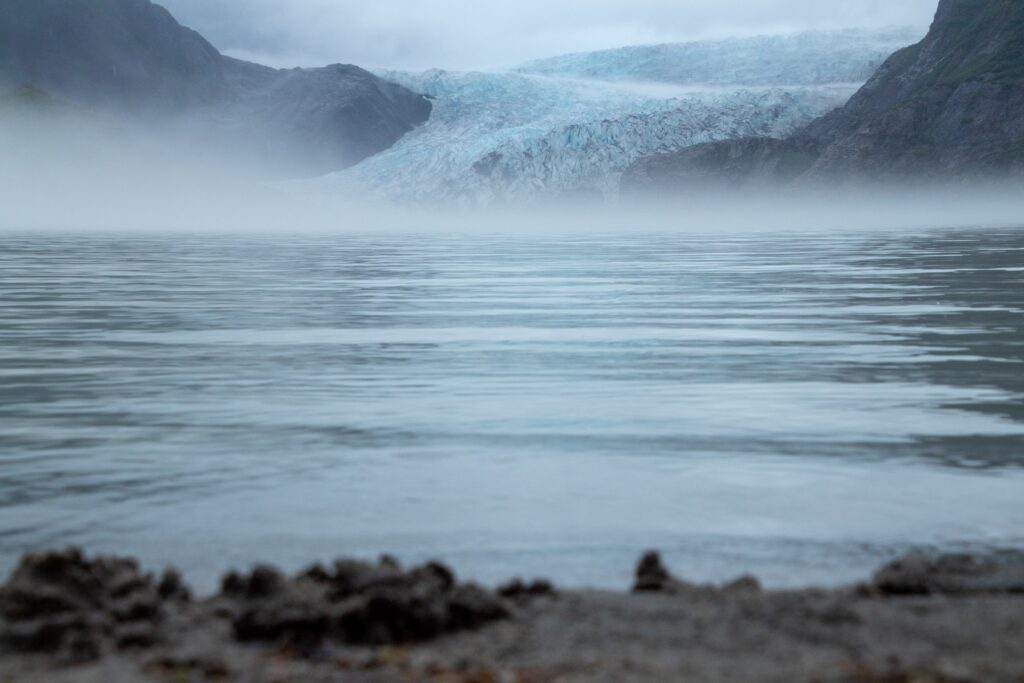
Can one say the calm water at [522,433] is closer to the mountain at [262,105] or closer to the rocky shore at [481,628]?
the rocky shore at [481,628]

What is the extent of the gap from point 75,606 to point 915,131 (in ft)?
418

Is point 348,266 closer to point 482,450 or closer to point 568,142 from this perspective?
point 482,450

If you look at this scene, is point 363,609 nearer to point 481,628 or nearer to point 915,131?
point 481,628

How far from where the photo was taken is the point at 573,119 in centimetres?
9300

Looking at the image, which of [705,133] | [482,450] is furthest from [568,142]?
[482,450]

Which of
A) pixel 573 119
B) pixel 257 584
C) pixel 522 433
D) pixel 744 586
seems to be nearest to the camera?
pixel 257 584

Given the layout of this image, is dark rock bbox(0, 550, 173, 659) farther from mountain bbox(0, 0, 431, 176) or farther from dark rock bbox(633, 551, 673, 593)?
mountain bbox(0, 0, 431, 176)

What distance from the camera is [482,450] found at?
18.6ft

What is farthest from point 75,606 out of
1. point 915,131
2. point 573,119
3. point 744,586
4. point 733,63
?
point 915,131

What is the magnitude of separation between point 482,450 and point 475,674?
9.79ft

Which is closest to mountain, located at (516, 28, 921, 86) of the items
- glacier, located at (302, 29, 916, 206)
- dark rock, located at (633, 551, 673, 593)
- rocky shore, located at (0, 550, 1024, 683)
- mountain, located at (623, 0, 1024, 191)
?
glacier, located at (302, 29, 916, 206)

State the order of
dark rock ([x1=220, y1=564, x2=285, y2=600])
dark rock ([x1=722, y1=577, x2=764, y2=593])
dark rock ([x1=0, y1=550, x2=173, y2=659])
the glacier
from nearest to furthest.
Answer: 1. dark rock ([x1=0, y1=550, x2=173, y2=659])
2. dark rock ([x1=220, y1=564, x2=285, y2=600])
3. dark rock ([x1=722, y1=577, x2=764, y2=593])
4. the glacier

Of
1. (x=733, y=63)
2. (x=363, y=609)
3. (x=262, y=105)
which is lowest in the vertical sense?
(x=363, y=609)

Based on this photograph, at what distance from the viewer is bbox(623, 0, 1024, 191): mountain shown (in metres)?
118
